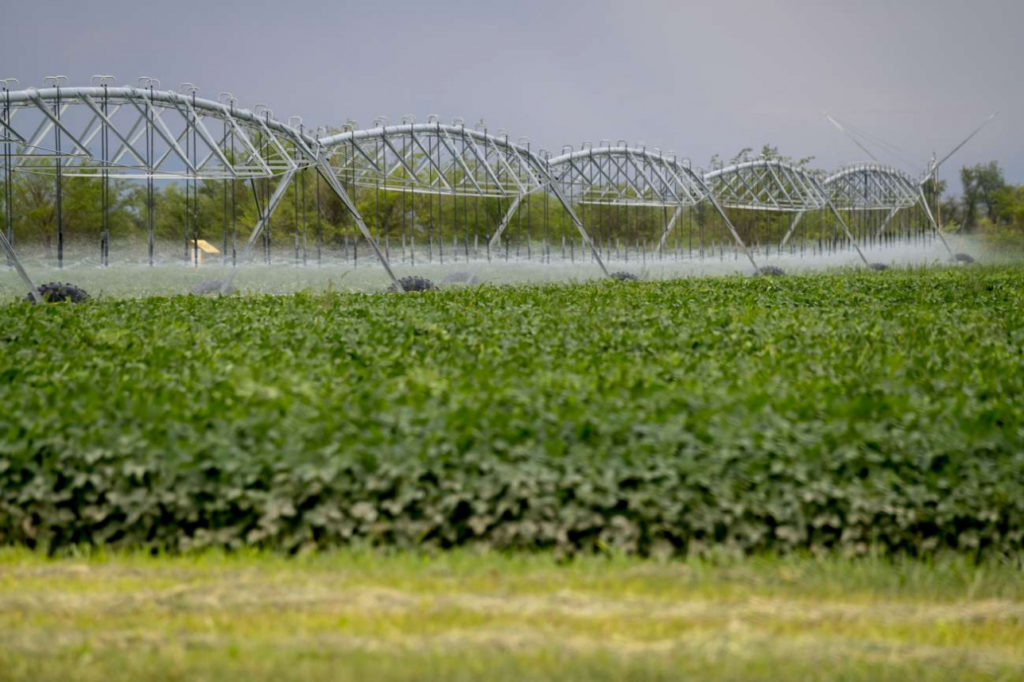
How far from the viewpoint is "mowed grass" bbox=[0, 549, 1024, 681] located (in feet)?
15.3

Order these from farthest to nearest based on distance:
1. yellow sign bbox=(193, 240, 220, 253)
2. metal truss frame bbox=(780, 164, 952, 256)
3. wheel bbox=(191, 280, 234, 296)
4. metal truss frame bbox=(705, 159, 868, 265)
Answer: metal truss frame bbox=(780, 164, 952, 256) < metal truss frame bbox=(705, 159, 868, 265) < yellow sign bbox=(193, 240, 220, 253) < wheel bbox=(191, 280, 234, 296)

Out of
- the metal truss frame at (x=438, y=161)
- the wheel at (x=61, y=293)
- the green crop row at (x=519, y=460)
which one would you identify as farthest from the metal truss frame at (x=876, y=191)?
the green crop row at (x=519, y=460)

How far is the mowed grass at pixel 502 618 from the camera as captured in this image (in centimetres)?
466

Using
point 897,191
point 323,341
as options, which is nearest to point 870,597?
point 323,341

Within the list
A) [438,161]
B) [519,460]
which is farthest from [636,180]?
[519,460]

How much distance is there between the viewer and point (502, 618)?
5184 millimetres

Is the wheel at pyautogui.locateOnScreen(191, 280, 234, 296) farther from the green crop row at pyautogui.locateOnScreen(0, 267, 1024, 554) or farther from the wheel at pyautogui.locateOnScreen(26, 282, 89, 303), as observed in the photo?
the green crop row at pyautogui.locateOnScreen(0, 267, 1024, 554)

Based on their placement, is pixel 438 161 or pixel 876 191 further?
pixel 876 191

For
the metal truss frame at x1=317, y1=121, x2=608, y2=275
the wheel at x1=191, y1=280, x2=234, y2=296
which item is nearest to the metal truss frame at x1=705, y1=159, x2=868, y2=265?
the metal truss frame at x1=317, y1=121, x2=608, y2=275

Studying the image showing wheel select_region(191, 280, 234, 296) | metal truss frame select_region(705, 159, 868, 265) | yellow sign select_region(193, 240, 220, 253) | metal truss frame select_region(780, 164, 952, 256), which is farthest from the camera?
metal truss frame select_region(780, 164, 952, 256)

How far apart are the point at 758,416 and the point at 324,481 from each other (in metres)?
2.66

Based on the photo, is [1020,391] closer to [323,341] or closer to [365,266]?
[323,341]

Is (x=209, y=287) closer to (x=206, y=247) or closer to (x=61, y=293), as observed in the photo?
(x=61, y=293)

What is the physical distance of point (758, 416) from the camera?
23.0 ft
